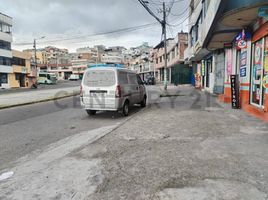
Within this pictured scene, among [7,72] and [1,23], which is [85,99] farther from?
[1,23]

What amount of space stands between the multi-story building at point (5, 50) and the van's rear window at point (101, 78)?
116 ft

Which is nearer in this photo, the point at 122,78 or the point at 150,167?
the point at 150,167

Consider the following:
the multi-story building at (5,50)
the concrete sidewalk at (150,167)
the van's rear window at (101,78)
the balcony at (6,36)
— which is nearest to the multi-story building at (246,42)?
the concrete sidewalk at (150,167)

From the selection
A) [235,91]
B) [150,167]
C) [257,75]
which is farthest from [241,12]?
[150,167]

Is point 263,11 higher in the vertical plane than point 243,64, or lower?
higher

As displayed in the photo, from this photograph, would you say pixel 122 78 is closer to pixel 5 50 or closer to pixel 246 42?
pixel 246 42

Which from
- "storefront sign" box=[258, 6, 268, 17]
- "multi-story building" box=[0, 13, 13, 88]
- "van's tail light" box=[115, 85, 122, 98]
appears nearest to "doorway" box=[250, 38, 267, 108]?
"storefront sign" box=[258, 6, 268, 17]

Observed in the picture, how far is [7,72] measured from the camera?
124ft

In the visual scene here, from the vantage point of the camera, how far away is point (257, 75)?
7707mm

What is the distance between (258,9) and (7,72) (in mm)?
41823

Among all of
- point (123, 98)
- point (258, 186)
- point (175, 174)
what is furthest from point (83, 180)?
point (123, 98)

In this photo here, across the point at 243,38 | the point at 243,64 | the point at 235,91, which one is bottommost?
the point at 235,91

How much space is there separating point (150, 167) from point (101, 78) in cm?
529

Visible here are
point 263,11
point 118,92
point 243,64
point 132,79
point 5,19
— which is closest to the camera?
point 263,11
